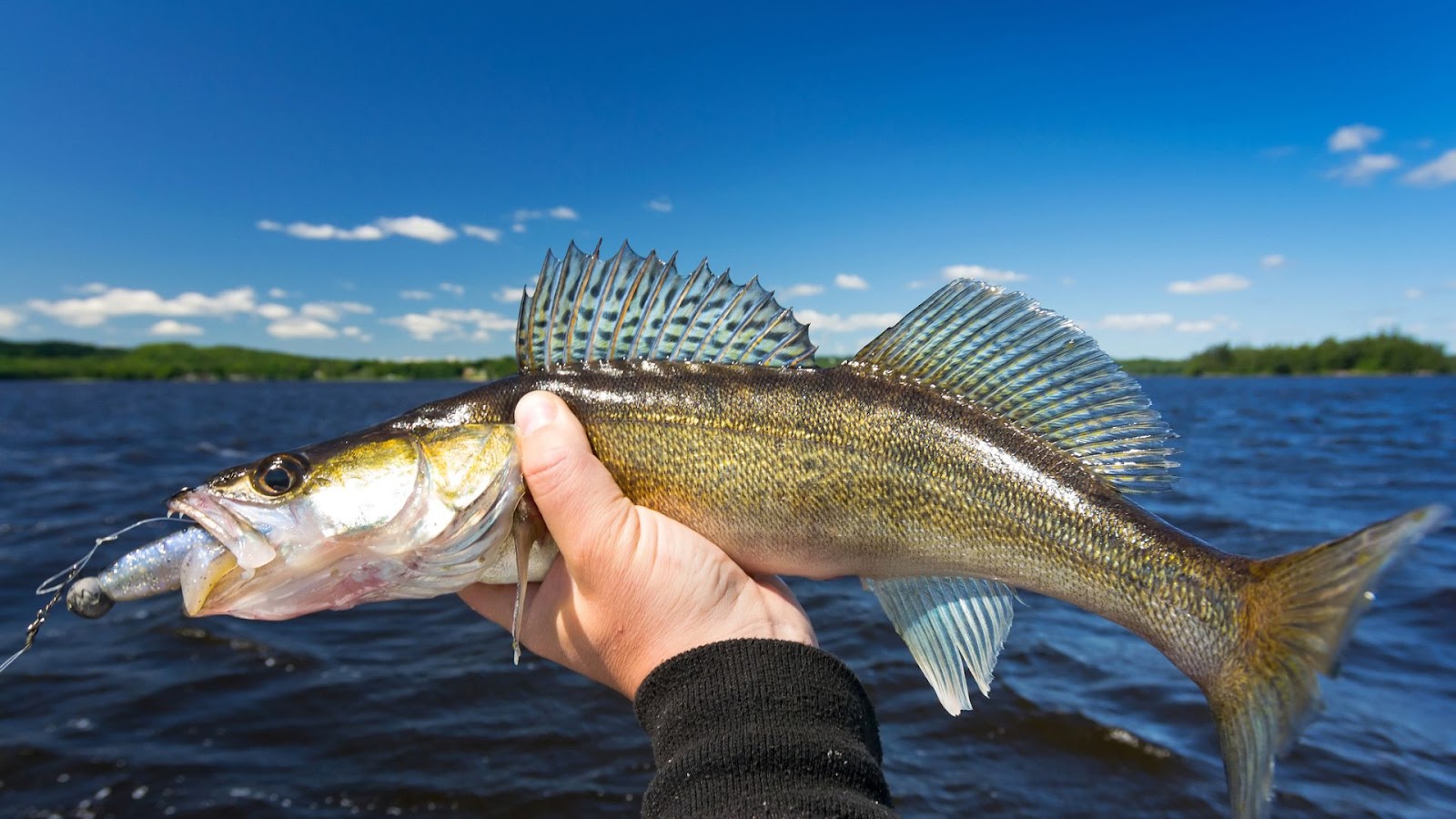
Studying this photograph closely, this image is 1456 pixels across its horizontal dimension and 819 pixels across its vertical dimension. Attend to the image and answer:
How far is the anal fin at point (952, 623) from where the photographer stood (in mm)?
3133

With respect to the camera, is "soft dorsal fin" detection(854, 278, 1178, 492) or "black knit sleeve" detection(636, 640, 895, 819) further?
"soft dorsal fin" detection(854, 278, 1178, 492)

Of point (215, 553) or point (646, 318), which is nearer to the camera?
point (215, 553)

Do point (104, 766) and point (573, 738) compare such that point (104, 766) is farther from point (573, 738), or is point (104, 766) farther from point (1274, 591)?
point (1274, 591)

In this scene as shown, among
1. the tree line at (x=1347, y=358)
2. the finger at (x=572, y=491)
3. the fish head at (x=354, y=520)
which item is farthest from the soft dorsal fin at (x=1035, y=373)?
the tree line at (x=1347, y=358)

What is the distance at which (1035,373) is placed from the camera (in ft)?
10.2

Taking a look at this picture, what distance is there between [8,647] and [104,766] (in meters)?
3.96

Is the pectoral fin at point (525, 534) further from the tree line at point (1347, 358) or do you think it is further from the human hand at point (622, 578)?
the tree line at point (1347, 358)

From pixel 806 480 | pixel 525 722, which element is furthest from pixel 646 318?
pixel 525 722

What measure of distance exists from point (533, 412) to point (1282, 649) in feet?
8.92

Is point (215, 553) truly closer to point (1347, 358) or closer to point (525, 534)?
point (525, 534)

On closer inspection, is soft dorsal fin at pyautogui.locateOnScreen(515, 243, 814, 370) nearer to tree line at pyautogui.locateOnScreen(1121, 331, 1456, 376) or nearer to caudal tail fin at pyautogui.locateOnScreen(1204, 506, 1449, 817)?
caudal tail fin at pyautogui.locateOnScreen(1204, 506, 1449, 817)

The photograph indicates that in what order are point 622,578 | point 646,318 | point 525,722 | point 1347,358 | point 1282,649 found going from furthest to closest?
1. point 1347,358
2. point 525,722
3. point 646,318
4. point 622,578
5. point 1282,649

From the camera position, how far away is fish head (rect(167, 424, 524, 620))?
2.94 meters

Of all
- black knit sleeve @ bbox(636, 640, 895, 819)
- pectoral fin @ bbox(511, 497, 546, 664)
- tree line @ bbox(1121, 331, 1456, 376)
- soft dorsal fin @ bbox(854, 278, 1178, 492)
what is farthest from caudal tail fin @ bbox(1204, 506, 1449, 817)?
tree line @ bbox(1121, 331, 1456, 376)
